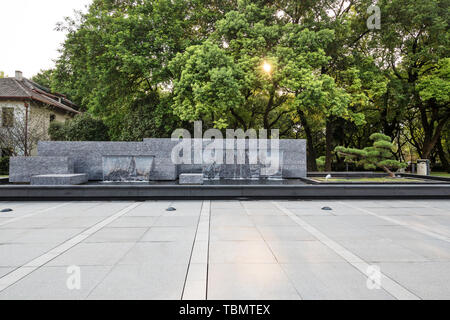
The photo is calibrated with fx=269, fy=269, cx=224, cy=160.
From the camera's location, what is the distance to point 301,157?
14.9 meters

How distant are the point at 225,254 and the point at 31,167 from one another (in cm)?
1176

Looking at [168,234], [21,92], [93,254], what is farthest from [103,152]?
[21,92]

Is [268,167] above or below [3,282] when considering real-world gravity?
above

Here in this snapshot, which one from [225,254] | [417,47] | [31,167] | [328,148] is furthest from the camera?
[328,148]

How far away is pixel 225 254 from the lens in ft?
14.8

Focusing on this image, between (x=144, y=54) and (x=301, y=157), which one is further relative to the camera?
(x=144, y=54)

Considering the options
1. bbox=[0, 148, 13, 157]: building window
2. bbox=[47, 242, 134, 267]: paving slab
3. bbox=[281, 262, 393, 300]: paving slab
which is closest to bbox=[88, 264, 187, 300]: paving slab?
bbox=[47, 242, 134, 267]: paving slab

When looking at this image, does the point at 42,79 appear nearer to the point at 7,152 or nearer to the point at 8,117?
the point at 8,117

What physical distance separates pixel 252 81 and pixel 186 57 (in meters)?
4.54

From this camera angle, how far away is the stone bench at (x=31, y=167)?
1212 centimetres

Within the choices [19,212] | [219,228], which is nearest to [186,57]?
[19,212]
